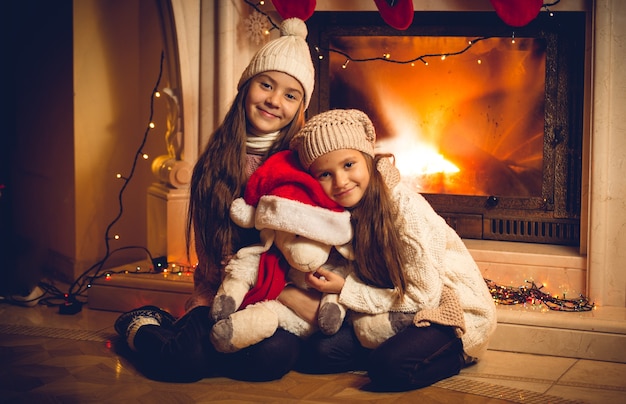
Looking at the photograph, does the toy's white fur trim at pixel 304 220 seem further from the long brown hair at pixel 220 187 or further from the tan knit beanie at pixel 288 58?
the tan knit beanie at pixel 288 58

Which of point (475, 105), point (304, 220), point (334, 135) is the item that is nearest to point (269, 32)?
point (475, 105)

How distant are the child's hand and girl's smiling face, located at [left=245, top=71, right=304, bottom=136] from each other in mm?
481

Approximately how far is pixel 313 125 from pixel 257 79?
344 mm

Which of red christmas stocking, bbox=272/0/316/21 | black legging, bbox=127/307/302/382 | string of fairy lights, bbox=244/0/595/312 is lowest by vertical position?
black legging, bbox=127/307/302/382

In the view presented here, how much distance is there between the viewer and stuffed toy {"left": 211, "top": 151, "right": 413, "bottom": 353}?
183 centimetres

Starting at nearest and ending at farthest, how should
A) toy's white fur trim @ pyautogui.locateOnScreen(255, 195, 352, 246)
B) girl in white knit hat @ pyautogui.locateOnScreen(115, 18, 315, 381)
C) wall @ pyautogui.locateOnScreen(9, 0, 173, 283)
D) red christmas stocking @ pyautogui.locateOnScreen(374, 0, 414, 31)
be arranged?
toy's white fur trim @ pyautogui.locateOnScreen(255, 195, 352, 246) → girl in white knit hat @ pyautogui.locateOnScreen(115, 18, 315, 381) → red christmas stocking @ pyautogui.locateOnScreen(374, 0, 414, 31) → wall @ pyautogui.locateOnScreen(9, 0, 173, 283)

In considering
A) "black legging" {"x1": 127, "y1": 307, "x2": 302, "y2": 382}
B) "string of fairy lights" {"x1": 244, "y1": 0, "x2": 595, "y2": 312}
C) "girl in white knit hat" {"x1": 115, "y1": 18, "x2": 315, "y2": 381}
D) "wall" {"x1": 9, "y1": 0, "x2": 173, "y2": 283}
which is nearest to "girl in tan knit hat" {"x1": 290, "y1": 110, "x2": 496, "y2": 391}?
"black legging" {"x1": 127, "y1": 307, "x2": 302, "y2": 382}

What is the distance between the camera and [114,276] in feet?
8.79

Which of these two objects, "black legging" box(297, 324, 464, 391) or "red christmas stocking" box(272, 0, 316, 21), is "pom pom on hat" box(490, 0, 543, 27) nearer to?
"red christmas stocking" box(272, 0, 316, 21)

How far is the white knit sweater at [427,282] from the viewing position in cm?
186

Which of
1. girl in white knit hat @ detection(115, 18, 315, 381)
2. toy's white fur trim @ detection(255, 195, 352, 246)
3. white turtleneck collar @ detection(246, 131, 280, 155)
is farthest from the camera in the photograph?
white turtleneck collar @ detection(246, 131, 280, 155)

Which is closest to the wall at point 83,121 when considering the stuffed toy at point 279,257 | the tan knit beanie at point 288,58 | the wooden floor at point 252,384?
the wooden floor at point 252,384

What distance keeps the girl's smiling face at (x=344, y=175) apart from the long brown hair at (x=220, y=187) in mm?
314

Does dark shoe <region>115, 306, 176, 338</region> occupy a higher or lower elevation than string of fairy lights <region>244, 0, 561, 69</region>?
lower
